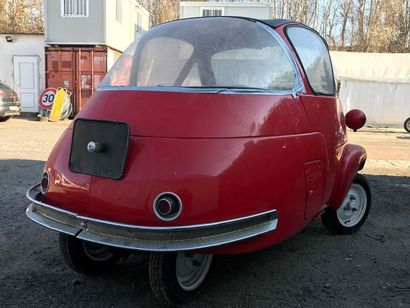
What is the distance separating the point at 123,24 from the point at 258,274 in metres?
19.6

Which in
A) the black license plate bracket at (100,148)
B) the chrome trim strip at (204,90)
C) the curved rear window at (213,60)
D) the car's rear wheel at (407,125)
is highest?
the curved rear window at (213,60)

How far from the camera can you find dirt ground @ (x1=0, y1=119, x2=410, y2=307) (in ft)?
11.1

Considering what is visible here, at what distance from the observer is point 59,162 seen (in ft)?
10.5

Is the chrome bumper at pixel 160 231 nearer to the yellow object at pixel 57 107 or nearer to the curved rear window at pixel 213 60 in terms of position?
the curved rear window at pixel 213 60

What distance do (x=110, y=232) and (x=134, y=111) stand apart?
0.81 m

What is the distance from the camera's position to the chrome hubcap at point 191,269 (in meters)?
3.17

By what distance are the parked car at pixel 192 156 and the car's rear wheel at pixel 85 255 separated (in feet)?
0.03

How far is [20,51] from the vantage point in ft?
68.5

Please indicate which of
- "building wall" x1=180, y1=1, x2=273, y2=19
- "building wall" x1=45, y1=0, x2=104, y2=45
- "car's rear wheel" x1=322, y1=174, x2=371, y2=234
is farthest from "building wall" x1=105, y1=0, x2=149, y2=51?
"car's rear wheel" x1=322, y1=174, x2=371, y2=234

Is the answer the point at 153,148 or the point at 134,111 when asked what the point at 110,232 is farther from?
the point at 134,111

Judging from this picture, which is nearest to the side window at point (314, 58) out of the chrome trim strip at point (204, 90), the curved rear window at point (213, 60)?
the curved rear window at point (213, 60)

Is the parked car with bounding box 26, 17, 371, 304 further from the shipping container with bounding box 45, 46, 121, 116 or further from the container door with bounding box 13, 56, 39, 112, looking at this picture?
the container door with bounding box 13, 56, 39, 112

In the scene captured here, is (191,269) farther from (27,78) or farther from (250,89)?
(27,78)

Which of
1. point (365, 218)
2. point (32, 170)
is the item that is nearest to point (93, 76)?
point (32, 170)
